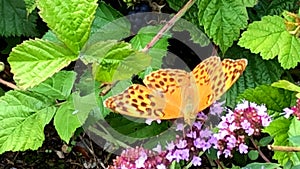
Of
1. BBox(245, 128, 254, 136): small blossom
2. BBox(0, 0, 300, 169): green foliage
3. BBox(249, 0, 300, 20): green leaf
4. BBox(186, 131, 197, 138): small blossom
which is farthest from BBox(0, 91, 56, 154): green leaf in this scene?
BBox(249, 0, 300, 20): green leaf

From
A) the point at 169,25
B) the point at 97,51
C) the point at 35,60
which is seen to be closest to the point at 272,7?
the point at 169,25

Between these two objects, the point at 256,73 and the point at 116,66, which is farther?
the point at 256,73

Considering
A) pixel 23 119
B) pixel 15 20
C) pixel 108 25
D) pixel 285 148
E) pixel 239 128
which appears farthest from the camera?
pixel 15 20

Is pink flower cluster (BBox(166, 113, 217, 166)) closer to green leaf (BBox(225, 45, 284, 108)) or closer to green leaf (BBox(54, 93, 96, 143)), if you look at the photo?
green leaf (BBox(54, 93, 96, 143))

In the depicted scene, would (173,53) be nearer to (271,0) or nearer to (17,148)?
(271,0)

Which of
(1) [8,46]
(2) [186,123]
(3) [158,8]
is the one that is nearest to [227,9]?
(3) [158,8]

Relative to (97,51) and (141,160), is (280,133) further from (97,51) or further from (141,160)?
(97,51)
